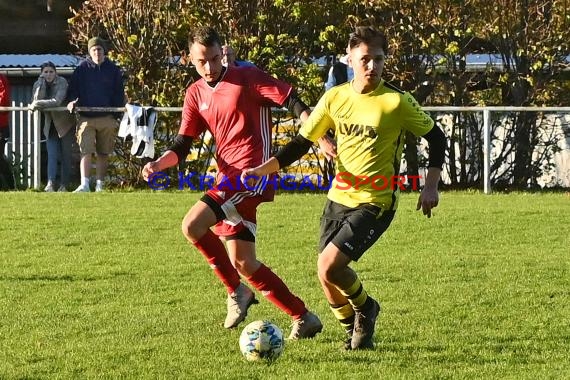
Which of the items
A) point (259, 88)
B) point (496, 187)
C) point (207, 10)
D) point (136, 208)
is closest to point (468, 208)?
point (496, 187)

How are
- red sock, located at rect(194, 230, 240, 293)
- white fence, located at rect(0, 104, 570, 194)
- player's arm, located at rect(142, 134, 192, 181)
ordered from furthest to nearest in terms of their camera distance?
white fence, located at rect(0, 104, 570, 194)
red sock, located at rect(194, 230, 240, 293)
player's arm, located at rect(142, 134, 192, 181)

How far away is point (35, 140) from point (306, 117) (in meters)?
9.70

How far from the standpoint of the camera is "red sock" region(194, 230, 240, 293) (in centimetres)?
759

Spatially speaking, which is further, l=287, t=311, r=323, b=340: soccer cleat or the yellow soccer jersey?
l=287, t=311, r=323, b=340: soccer cleat

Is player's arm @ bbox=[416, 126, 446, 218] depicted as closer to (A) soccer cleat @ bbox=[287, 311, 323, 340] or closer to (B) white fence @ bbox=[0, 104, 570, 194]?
(A) soccer cleat @ bbox=[287, 311, 323, 340]

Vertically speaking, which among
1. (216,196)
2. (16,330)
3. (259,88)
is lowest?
(16,330)

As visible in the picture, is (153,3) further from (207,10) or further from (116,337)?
(116,337)

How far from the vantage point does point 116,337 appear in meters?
7.05

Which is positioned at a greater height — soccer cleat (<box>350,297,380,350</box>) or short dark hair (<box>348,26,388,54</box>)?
short dark hair (<box>348,26,388,54</box>)

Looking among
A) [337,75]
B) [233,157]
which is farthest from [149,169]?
[337,75]

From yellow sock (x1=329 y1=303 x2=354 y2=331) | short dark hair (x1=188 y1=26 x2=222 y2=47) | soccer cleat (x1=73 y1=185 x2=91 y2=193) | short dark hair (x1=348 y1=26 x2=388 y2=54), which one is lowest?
yellow sock (x1=329 y1=303 x2=354 y2=331)

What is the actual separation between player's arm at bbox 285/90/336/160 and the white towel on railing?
26.3 ft

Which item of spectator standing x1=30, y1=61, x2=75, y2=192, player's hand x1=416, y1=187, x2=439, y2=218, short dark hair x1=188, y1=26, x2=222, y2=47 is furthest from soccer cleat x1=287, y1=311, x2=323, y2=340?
spectator standing x1=30, y1=61, x2=75, y2=192

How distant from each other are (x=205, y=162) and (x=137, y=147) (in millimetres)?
1241
